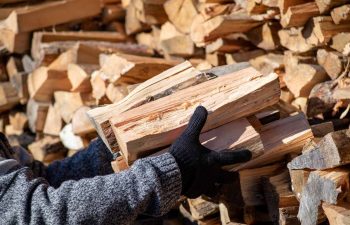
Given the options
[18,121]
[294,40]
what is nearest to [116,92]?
[294,40]

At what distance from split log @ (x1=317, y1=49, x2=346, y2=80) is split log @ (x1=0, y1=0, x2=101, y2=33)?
7.12ft

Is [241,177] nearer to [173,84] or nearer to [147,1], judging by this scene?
[173,84]

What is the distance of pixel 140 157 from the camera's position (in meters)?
2.14

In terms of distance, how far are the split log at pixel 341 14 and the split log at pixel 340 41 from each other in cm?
6

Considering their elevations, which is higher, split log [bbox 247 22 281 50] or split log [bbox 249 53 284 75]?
split log [bbox 247 22 281 50]

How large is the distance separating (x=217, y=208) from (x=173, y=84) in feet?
1.94

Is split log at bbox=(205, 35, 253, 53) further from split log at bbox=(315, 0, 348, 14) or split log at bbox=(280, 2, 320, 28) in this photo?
split log at bbox=(315, 0, 348, 14)

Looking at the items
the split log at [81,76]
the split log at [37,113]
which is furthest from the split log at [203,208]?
the split log at [37,113]

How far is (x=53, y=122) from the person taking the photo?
3967mm

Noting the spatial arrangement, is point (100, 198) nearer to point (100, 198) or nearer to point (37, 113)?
point (100, 198)

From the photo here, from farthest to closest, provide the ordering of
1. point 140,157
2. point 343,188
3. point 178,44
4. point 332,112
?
point 178,44 < point 332,112 < point 140,157 < point 343,188

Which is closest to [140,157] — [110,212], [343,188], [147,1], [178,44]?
[110,212]

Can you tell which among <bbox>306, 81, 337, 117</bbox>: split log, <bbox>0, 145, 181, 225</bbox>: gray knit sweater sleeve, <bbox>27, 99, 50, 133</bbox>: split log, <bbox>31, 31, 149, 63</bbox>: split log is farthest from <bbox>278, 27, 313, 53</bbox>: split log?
<bbox>27, 99, 50, 133</bbox>: split log

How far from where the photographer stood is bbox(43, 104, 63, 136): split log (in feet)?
12.8
